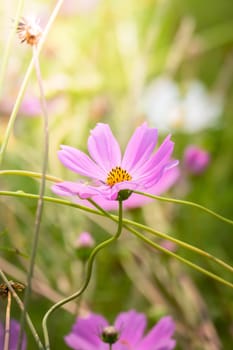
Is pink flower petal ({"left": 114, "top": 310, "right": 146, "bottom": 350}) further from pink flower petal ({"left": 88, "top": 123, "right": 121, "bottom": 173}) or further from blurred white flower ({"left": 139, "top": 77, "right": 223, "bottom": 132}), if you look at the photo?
blurred white flower ({"left": 139, "top": 77, "right": 223, "bottom": 132})

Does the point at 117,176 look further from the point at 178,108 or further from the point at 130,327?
the point at 178,108

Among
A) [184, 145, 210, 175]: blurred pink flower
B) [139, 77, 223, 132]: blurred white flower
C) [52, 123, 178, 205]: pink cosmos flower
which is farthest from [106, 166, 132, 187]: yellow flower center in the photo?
[139, 77, 223, 132]: blurred white flower

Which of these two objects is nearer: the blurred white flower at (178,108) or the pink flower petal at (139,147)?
the pink flower petal at (139,147)

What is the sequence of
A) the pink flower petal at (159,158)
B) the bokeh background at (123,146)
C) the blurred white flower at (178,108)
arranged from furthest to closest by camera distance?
the blurred white flower at (178,108) → the bokeh background at (123,146) → the pink flower petal at (159,158)

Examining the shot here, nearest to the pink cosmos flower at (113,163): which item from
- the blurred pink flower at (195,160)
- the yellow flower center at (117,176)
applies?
the yellow flower center at (117,176)

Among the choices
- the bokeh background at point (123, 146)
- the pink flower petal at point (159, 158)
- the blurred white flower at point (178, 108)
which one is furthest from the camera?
the blurred white flower at point (178, 108)

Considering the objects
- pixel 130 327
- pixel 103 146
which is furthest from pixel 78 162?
pixel 130 327

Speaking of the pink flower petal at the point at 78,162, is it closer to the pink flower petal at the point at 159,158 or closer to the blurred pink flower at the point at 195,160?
the pink flower petal at the point at 159,158
